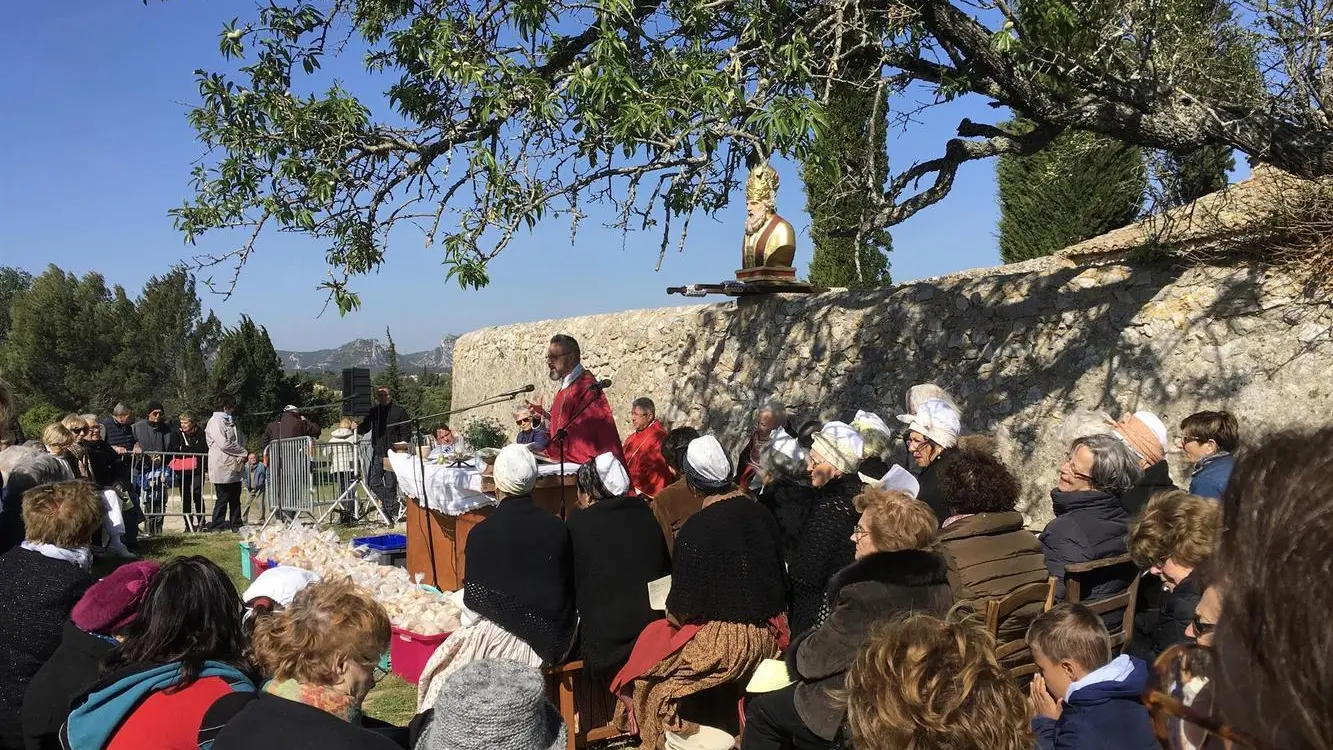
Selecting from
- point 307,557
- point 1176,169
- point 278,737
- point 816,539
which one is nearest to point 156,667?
point 278,737

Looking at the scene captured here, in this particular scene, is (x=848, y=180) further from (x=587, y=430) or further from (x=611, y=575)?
(x=611, y=575)

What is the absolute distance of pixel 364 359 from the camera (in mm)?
87375

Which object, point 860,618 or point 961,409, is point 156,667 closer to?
point 860,618

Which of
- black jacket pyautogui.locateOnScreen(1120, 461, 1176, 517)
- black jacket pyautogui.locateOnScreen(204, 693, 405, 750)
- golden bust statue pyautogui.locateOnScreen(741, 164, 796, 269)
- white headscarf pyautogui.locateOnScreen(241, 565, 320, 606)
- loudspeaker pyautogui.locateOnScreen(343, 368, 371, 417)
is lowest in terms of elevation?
black jacket pyautogui.locateOnScreen(204, 693, 405, 750)

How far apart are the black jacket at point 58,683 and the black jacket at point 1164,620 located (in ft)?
10.8

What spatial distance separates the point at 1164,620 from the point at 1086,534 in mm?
734

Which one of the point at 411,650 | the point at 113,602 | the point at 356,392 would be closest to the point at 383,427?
the point at 356,392

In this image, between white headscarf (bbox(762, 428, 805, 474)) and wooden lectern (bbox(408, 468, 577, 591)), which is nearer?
white headscarf (bbox(762, 428, 805, 474))

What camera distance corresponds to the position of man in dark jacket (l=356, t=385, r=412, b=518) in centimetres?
1188

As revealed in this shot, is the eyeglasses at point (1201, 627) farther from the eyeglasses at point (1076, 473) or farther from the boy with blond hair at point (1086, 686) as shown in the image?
the eyeglasses at point (1076, 473)

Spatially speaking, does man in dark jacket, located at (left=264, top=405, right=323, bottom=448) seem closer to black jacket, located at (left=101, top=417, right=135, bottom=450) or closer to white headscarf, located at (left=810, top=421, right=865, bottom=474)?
black jacket, located at (left=101, top=417, right=135, bottom=450)

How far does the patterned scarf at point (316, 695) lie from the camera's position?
246cm

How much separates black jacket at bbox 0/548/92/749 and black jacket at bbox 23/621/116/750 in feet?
0.84

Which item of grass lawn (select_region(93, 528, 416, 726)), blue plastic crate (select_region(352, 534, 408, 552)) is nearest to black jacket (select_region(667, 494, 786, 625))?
grass lawn (select_region(93, 528, 416, 726))
